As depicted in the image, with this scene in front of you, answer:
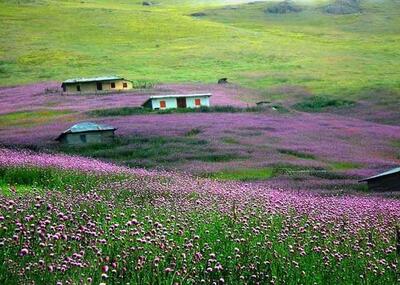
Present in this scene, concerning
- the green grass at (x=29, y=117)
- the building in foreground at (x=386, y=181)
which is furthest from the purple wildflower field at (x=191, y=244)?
the green grass at (x=29, y=117)

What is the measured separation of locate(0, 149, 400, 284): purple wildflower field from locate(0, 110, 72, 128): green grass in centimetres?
4452

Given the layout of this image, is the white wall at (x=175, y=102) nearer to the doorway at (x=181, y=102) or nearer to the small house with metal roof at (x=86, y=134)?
the doorway at (x=181, y=102)

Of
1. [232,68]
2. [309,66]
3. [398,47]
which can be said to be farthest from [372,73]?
[398,47]

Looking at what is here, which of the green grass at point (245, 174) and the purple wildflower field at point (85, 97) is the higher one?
the green grass at point (245, 174)

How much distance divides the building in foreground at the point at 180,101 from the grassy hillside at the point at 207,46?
19.0 meters

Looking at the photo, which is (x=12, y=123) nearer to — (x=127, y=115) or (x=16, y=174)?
(x=127, y=115)

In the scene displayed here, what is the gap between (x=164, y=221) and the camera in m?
14.2

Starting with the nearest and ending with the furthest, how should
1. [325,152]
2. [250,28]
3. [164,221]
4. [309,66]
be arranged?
[164,221], [325,152], [309,66], [250,28]

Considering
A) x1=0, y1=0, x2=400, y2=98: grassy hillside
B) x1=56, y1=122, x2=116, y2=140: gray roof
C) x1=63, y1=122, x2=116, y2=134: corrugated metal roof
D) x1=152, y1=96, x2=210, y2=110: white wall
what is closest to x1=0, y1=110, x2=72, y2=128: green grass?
x1=152, y1=96, x2=210, y2=110: white wall

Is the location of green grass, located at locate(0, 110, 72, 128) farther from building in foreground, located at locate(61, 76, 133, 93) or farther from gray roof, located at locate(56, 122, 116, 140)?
building in foreground, located at locate(61, 76, 133, 93)

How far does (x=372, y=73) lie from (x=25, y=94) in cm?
5156

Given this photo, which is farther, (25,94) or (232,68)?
(232,68)

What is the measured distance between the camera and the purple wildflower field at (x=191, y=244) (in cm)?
958

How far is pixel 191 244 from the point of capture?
33.8ft
